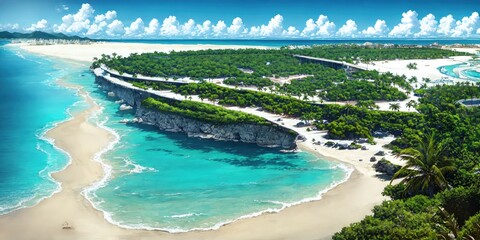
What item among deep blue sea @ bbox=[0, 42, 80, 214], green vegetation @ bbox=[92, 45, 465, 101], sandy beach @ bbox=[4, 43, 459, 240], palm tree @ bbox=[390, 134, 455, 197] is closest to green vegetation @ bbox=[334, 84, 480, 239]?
palm tree @ bbox=[390, 134, 455, 197]

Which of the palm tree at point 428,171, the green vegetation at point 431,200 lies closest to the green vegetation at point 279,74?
the green vegetation at point 431,200

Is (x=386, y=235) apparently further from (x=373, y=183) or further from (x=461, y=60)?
(x=461, y=60)

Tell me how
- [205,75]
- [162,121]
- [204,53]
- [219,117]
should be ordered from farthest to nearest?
[204,53]
[205,75]
[162,121]
[219,117]

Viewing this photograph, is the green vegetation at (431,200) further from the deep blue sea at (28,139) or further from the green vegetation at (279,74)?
the green vegetation at (279,74)

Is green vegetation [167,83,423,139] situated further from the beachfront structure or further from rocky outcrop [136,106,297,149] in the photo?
the beachfront structure

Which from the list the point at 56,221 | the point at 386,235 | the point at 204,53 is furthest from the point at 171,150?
the point at 204,53

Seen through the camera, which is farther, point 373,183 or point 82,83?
point 82,83
